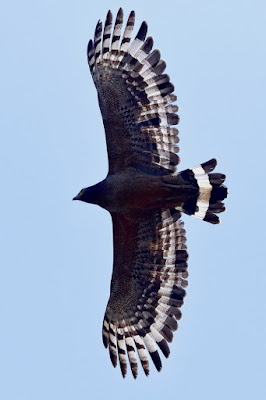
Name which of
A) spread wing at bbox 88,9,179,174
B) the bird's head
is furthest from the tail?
the bird's head

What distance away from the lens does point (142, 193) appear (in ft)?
49.6

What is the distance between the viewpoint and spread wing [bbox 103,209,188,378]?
15555 millimetres

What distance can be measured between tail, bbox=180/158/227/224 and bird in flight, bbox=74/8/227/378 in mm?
16

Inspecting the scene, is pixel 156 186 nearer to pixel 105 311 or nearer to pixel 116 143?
pixel 116 143

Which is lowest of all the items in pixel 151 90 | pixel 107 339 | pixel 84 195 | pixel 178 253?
pixel 107 339

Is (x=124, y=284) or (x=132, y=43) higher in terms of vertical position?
(x=132, y=43)

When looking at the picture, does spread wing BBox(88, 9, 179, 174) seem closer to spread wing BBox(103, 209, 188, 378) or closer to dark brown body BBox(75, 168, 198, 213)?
dark brown body BBox(75, 168, 198, 213)

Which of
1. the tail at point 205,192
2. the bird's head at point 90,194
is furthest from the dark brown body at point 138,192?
the tail at point 205,192

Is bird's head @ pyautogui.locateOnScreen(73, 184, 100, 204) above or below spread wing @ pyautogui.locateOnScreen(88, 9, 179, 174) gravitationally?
below

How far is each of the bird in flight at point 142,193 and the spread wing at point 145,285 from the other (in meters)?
0.02

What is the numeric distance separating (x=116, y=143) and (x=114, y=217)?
1.20 meters

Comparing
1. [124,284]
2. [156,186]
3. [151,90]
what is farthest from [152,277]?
[151,90]

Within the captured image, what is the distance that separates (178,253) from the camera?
15.7 m

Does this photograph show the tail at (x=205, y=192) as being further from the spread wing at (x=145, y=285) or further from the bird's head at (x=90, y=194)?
the bird's head at (x=90, y=194)
